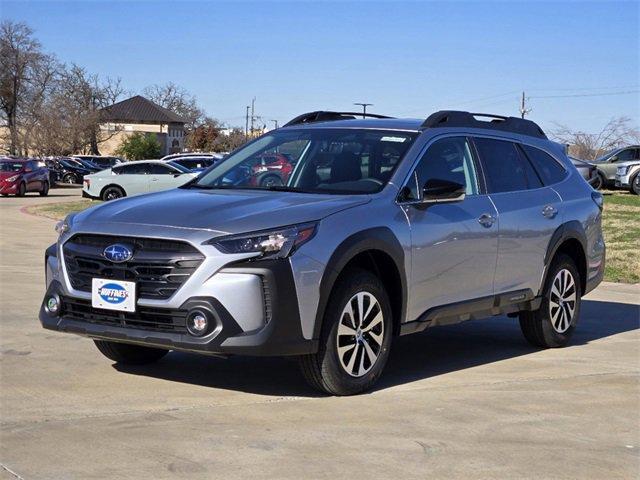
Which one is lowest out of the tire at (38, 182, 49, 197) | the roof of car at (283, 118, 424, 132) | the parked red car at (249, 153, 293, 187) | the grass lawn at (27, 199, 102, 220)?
the tire at (38, 182, 49, 197)

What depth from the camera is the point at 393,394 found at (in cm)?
680

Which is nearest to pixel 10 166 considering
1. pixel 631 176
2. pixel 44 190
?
pixel 44 190

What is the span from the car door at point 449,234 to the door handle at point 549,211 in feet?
2.74

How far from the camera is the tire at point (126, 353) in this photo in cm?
739

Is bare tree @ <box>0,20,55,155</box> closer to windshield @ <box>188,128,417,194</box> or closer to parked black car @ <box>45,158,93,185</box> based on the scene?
parked black car @ <box>45,158,93,185</box>

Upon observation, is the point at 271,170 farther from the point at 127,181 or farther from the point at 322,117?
the point at 127,181

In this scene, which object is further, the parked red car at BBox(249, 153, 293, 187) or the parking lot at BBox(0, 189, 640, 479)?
the parked red car at BBox(249, 153, 293, 187)

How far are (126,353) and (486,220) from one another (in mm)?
2741

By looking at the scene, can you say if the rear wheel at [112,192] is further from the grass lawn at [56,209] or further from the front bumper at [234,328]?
the front bumper at [234,328]

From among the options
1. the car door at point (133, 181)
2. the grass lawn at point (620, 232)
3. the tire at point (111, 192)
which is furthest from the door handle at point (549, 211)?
the tire at point (111, 192)

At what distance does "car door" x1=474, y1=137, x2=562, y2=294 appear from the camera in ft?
26.3

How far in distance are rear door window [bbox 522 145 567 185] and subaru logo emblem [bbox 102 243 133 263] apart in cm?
390

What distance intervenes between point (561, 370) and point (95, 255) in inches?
142

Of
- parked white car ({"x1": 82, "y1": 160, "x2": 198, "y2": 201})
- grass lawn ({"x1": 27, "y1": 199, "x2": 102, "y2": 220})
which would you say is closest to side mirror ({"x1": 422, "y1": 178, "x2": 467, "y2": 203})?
grass lawn ({"x1": 27, "y1": 199, "x2": 102, "y2": 220})
